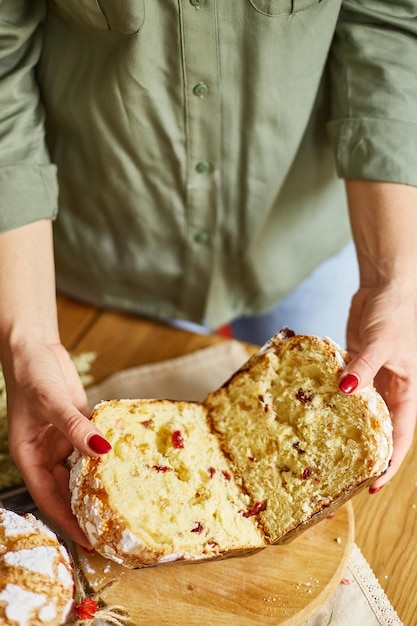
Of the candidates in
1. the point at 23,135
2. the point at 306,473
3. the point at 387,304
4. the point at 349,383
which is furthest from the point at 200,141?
the point at 306,473

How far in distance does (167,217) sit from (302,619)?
98cm

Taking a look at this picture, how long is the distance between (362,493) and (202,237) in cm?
74

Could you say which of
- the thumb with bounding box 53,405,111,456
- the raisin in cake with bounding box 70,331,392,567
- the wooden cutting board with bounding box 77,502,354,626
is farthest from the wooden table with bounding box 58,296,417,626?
the thumb with bounding box 53,405,111,456

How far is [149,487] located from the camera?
1.29 m

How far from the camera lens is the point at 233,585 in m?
1.34

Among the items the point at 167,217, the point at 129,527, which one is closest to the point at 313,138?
the point at 167,217

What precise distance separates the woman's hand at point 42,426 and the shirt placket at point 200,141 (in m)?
0.54

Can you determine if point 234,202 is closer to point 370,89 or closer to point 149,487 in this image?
point 370,89

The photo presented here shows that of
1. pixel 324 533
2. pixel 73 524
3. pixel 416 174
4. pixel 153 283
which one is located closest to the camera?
pixel 73 524

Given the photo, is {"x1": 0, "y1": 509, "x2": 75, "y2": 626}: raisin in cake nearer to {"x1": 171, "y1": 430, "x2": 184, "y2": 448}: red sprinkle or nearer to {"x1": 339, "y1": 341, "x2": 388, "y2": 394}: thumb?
{"x1": 171, "y1": 430, "x2": 184, "y2": 448}: red sprinkle

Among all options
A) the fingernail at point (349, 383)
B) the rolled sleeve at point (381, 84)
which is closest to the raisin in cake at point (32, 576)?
the fingernail at point (349, 383)

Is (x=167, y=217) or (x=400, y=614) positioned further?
(x=167, y=217)

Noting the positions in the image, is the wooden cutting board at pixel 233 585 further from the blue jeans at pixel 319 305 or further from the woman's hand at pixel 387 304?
the blue jeans at pixel 319 305

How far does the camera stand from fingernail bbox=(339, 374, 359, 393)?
126cm
